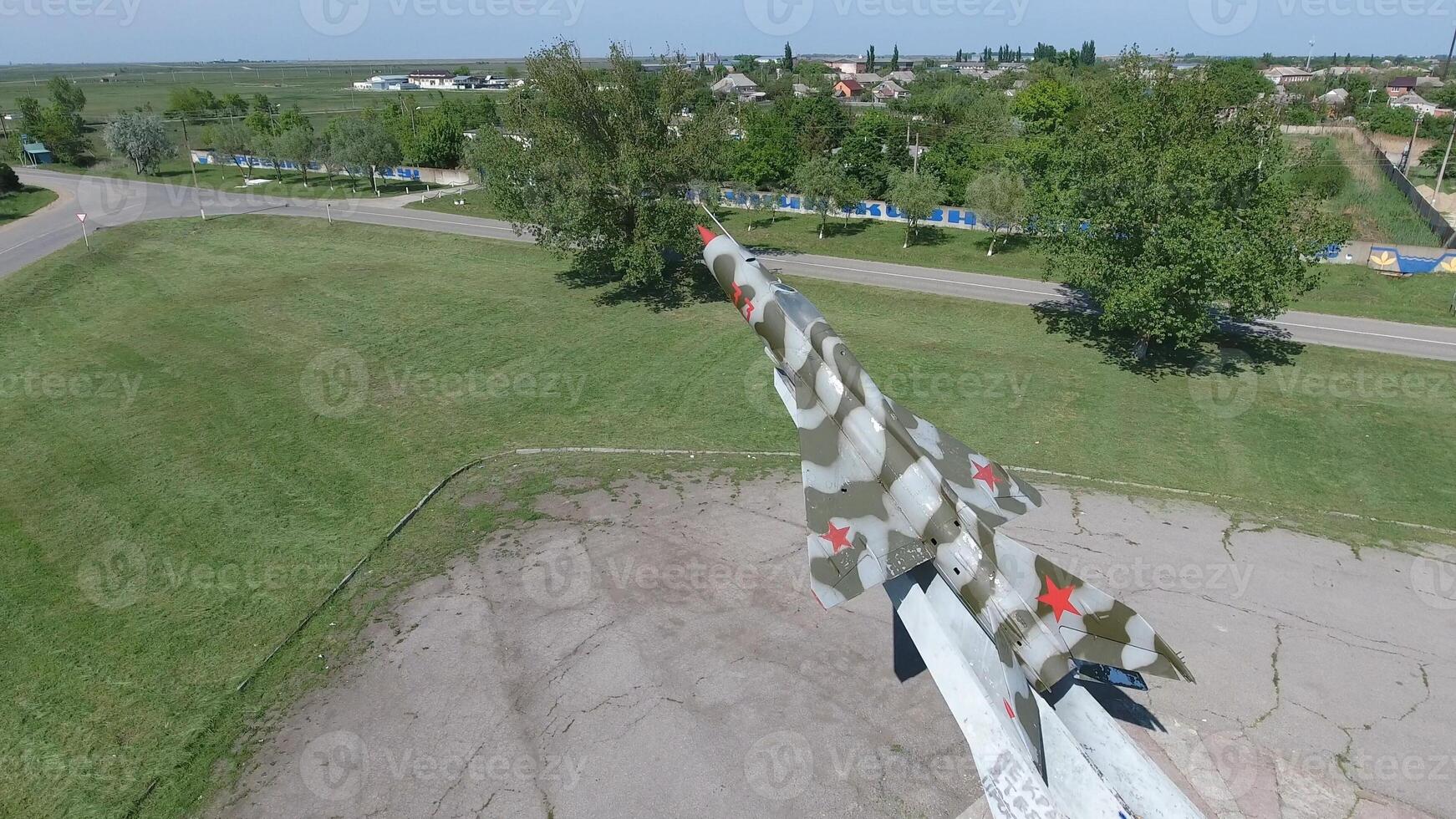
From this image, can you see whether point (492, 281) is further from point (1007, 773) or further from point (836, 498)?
point (1007, 773)

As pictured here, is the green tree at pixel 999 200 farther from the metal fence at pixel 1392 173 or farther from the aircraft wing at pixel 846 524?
the aircraft wing at pixel 846 524

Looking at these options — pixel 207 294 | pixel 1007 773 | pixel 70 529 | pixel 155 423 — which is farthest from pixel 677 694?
pixel 207 294

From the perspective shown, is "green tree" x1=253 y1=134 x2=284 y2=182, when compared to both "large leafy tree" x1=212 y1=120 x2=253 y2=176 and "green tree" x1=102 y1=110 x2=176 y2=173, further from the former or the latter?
"green tree" x1=102 y1=110 x2=176 y2=173

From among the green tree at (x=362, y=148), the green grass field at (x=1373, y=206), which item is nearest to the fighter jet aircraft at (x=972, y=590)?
the green grass field at (x=1373, y=206)

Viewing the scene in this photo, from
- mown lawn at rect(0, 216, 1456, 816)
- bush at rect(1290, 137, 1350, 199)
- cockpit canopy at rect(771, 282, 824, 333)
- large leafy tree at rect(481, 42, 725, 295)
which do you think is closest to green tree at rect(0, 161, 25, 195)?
mown lawn at rect(0, 216, 1456, 816)

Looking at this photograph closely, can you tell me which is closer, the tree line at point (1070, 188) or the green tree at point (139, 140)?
the tree line at point (1070, 188)
